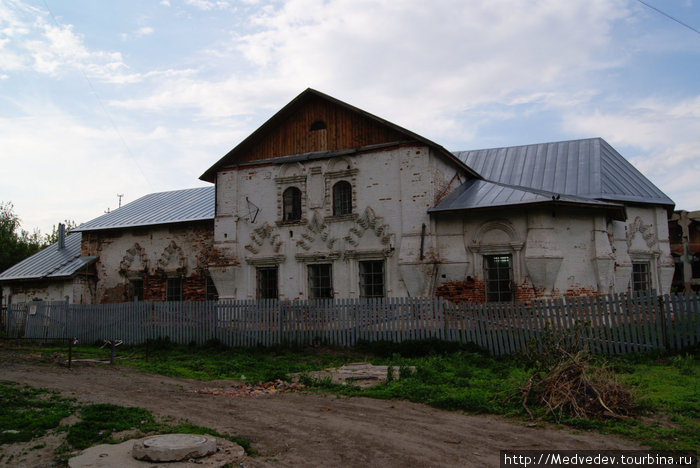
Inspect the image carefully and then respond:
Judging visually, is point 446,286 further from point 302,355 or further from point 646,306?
point 646,306

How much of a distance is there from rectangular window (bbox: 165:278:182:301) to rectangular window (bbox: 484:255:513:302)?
11636mm

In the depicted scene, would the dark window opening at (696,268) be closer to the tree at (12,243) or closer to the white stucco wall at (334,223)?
the white stucco wall at (334,223)

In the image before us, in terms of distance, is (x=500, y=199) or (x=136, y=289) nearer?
(x=500, y=199)

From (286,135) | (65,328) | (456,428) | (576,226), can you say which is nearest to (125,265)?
(65,328)

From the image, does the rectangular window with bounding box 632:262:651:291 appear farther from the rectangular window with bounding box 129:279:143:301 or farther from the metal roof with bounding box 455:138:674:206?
the rectangular window with bounding box 129:279:143:301

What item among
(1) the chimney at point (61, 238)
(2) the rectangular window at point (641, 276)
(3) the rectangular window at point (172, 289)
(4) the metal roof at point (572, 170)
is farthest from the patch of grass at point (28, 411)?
(1) the chimney at point (61, 238)

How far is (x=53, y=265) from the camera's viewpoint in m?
22.5

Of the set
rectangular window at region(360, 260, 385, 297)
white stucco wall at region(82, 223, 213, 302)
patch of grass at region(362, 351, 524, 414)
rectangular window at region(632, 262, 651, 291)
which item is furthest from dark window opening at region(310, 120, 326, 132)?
rectangular window at region(632, 262, 651, 291)

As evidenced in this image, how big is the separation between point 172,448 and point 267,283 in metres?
Result: 12.2

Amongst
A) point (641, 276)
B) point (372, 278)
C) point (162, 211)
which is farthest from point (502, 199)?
point (162, 211)

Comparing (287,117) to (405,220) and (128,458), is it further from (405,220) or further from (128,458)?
(128,458)

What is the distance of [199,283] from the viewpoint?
66.1 feet

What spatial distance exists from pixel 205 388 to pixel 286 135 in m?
9.54

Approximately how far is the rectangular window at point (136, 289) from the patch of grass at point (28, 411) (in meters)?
12.3
